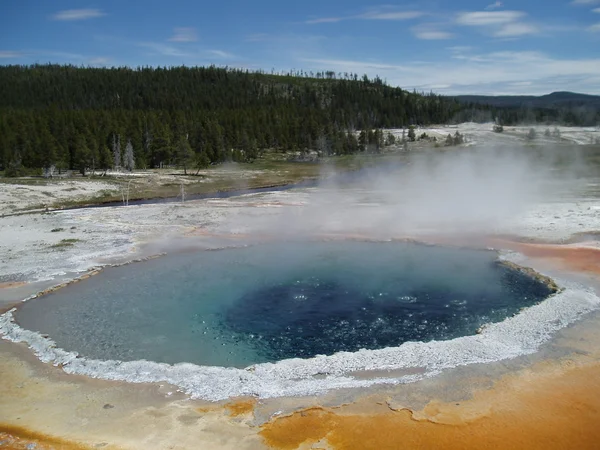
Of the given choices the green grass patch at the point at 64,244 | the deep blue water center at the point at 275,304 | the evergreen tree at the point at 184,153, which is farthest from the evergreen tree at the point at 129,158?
the deep blue water center at the point at 275,304

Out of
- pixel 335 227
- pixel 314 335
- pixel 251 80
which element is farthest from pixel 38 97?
pixel 314 335

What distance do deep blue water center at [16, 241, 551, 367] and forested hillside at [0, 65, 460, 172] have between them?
2951 cm

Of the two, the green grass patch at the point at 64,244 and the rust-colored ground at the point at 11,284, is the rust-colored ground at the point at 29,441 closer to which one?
the rust-colored ground at the point at 11,284

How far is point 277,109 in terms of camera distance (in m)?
71.9

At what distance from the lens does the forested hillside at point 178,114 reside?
140 ft

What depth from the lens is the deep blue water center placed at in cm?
924

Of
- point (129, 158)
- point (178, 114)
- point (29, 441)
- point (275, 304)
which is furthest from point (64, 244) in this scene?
point (178, 114)

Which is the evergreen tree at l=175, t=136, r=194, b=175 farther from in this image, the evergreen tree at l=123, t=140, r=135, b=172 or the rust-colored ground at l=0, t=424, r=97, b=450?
the rust-colored ground at l=0, t=424, r=97, b=450

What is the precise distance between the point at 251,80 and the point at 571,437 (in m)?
105

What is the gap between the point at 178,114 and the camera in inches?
2233

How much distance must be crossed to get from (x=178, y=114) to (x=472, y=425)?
2135 inches

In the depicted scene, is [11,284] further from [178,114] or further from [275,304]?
[178,114]

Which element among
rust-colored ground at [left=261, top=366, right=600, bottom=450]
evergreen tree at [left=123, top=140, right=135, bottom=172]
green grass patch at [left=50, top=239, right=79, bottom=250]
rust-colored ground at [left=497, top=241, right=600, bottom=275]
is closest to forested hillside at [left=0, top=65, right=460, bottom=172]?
evergreen tree at [left=123, top=140, right=135, bottom=172]

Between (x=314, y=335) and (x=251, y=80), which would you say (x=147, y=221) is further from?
(x=251, y=80)
